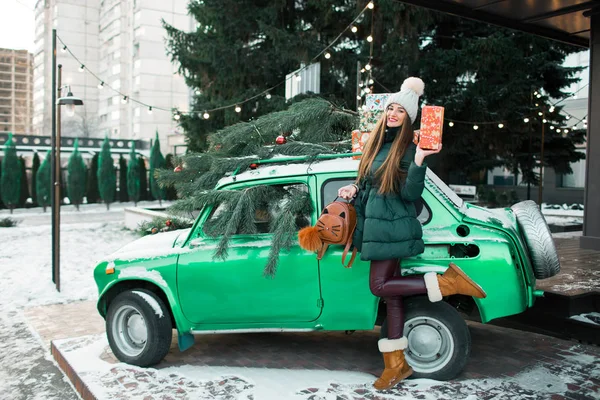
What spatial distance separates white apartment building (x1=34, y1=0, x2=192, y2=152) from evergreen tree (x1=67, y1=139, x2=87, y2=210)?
27.5 metres

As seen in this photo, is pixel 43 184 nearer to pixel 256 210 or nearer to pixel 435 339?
pixel 256 210

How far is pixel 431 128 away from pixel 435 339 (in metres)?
1.67

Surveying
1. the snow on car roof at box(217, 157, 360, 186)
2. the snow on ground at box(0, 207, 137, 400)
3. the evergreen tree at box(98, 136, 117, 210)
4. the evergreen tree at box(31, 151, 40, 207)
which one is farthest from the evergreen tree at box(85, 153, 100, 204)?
the snow on car roof at box(217, 157, 360, 186)

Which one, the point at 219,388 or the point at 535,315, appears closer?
the point at 219,388

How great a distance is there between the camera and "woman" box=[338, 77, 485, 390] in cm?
385

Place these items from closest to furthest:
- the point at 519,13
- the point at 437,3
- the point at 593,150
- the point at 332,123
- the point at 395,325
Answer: the point at 395,325 → the point at 332,123 → the point at 437,3 → the point at 519,13 → the point at 593,150

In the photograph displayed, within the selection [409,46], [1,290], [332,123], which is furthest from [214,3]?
[332,123]

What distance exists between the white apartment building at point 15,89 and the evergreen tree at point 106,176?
50.4 meters

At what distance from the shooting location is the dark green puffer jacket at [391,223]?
3.84m

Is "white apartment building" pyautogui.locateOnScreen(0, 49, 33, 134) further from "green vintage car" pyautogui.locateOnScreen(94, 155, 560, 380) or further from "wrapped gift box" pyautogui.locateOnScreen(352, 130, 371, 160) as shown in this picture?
"wrapped gift box" pyautogui.locateOnScreen(352, 130, 371, 160)

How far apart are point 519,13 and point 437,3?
1.92m

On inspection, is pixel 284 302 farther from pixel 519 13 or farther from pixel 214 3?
pixel 214 3

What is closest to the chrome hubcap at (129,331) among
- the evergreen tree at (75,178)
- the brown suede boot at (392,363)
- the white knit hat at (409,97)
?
the brown suede boot at (392,363)

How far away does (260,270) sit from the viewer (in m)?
4.45
